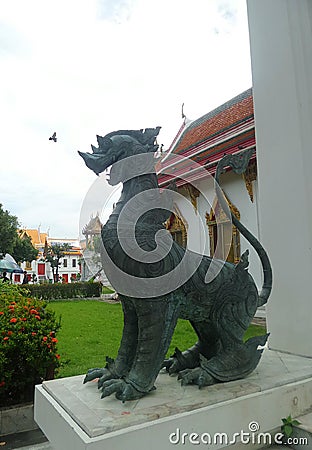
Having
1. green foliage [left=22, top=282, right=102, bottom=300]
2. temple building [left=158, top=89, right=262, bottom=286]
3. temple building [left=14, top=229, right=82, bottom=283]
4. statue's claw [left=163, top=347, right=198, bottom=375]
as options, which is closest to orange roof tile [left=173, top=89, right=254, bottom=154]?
temple building [left=158, top=89, right=262, bottom=286]

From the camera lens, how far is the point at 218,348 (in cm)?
155

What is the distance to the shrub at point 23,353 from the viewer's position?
88.7 inches

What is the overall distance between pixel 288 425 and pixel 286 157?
5.10ft

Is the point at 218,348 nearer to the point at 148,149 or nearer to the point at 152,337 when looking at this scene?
the point at 152,337

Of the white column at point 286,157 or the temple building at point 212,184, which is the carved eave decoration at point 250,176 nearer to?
the temple building at point 212,184

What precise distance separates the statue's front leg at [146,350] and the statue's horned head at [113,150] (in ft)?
1.88

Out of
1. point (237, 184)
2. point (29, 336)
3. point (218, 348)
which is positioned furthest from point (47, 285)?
point (218, 348)

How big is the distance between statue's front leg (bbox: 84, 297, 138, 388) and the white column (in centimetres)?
116

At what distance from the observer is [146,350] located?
1344 millimetres

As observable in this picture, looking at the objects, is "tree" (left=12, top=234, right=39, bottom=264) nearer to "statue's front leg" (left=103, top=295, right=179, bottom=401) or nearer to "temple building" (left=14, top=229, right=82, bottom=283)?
"temple building" (left=14, top=229, right=82, bottom=283)

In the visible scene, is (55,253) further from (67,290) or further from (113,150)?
(113,150)

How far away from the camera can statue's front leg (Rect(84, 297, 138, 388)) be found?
1.46 metres

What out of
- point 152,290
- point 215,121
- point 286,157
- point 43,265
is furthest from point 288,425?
point 43,265

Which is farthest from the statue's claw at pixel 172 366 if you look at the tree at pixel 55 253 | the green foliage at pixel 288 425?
the tree at pixel 55 253
